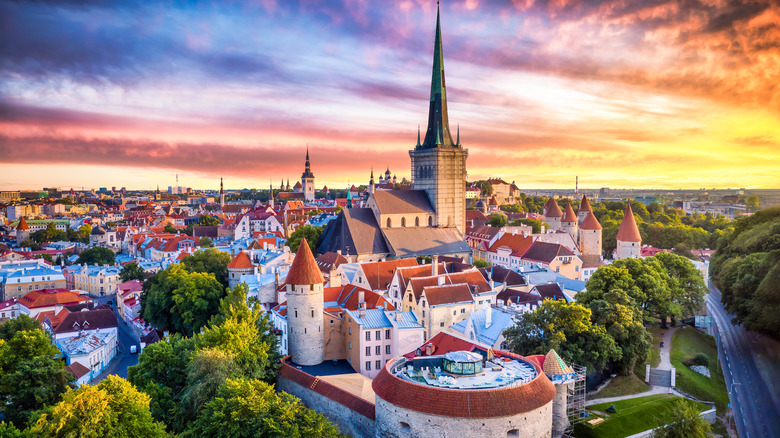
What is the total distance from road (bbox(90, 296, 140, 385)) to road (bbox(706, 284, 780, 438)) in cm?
4353

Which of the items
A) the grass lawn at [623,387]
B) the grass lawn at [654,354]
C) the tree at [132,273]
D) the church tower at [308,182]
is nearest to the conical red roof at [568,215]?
the grass lawn at [654,354]

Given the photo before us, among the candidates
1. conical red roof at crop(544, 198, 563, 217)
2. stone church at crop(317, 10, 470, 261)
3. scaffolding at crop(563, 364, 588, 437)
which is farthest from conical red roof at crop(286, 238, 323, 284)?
conical red roof at crop(544, 198, 563, 217)

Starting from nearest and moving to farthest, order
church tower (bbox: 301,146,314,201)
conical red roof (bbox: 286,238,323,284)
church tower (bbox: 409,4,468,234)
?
1. conical red roof (bbox: 286,238,323,284)
2. church tower (bbox: 409,4,468,234)
3. church tower (bbox: 301,146,314,201)

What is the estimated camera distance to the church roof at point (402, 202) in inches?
2639

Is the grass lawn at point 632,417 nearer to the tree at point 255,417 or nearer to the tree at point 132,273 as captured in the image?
the tree at point 255,417

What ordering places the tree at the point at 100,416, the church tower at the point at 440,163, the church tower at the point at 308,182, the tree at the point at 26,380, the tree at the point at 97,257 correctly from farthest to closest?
the church tower at the point at 308,182
the tree at the point at 97,257
the church tower at the point at 440,163
the tree at the point at 26,380
the tree at the point at 100,416

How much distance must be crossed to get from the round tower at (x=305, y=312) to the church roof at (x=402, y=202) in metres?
32.9

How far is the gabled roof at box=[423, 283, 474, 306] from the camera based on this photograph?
36.8 m

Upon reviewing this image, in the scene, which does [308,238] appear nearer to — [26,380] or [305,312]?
[305,312]

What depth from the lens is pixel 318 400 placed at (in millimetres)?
28672

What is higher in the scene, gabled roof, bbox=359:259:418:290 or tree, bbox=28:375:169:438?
gabled roof, bbox=359:259:418:290

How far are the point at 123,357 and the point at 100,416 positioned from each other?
31.3m

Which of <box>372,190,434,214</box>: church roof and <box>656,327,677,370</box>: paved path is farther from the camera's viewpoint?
Result: <box>372,190,434,214</box>: church roof

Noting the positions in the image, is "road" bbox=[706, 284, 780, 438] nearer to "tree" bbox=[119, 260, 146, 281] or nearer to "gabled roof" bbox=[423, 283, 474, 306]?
"gabled roof" bbox=[423, 283, 474, 306]
